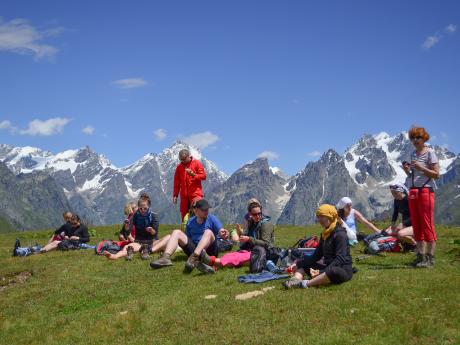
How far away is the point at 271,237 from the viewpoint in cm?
1875

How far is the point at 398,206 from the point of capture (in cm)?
2197

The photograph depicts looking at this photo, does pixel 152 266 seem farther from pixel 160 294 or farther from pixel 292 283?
pixel 292 283

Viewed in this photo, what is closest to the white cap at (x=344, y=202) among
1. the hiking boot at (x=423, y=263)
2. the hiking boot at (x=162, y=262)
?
the hiking boot at (x=423, y=263)

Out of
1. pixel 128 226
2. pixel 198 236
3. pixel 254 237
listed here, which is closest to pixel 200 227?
pixel 198 236

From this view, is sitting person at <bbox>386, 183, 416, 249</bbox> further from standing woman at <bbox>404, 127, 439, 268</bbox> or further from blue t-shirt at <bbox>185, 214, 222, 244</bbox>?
blue t-shirt at <bbox>185, 214, 222, 244</bbox>

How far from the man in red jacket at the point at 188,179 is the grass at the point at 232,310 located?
603 cm

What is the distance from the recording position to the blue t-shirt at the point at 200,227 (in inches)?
785

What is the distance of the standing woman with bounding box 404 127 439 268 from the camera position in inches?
629

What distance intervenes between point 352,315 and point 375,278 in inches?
125

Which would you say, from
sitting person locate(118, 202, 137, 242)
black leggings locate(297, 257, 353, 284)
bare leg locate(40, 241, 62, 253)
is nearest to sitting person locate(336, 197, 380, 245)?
black leggings locate(297, 257, 353, 284)

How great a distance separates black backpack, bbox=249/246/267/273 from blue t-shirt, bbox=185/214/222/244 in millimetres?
2662

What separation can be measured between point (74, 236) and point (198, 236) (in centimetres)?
976

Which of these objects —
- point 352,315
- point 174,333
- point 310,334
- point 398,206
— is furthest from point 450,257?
point 174,333

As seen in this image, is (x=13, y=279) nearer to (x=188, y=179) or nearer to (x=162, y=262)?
(x=162, y=262)
